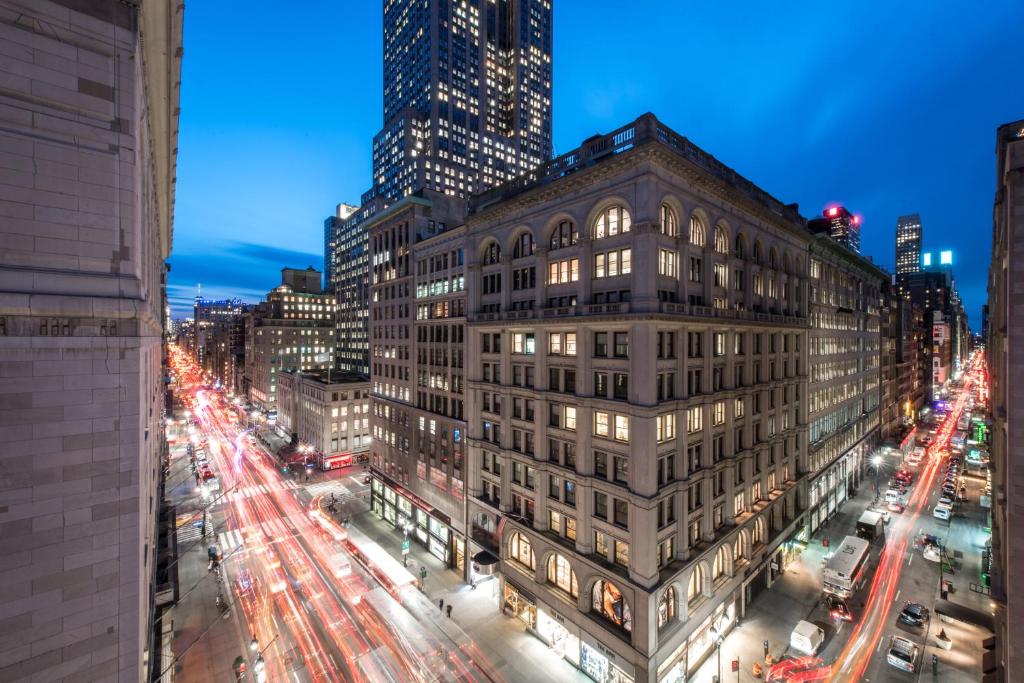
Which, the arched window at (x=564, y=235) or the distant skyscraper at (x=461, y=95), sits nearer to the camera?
the arched window at (x=564, y=235)

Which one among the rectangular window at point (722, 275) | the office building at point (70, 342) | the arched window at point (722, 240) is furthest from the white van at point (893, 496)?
the office building at point (70, 342)

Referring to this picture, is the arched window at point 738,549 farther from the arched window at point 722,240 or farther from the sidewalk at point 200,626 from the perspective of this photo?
the sidewalk at point 200,626

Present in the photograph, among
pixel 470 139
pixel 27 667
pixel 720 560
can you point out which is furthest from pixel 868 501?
pixel 470 139

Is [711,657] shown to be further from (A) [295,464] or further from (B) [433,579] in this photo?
(A) [295,464]

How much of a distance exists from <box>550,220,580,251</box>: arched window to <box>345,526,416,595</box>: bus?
33940 mm

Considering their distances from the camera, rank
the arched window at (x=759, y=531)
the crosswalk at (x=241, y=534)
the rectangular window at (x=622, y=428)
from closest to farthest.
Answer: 1. the rectangular window at (x=622, y=428)
2. the arched window at (x=759, y=531)
3. the crosswalk at (x=241, y=534)

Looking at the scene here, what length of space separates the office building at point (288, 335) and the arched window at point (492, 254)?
8015cm

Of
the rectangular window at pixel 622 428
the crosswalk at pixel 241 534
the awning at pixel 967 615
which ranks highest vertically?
the rectangular window at pixel 622 428

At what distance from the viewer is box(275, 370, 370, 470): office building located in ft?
233

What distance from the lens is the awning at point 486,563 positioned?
115ft

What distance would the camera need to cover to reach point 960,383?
16375 centimetres

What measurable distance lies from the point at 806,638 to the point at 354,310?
95075 millimetres

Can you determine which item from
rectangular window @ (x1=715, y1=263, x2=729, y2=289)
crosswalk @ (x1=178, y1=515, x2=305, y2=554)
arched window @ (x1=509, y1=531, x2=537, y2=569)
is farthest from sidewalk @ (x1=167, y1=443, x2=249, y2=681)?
rectangular window @ (x1=715, y1=263, x2=729, y2=289)

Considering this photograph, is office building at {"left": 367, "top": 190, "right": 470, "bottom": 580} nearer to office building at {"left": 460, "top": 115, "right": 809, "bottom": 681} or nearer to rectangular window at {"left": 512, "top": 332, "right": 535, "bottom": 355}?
office building at {"left": 460, "top": 115, "right": 809, "bottom": 681}
